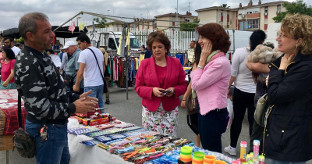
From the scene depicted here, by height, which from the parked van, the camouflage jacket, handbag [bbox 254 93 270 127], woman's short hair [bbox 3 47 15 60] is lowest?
handbag [bbox 254 93 270 127]

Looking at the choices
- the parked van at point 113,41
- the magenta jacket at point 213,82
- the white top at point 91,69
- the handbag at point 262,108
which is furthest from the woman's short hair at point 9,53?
the parked van at point 113,41

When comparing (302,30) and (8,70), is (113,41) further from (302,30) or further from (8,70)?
(302,30)

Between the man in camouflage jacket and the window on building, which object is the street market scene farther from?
the window on building

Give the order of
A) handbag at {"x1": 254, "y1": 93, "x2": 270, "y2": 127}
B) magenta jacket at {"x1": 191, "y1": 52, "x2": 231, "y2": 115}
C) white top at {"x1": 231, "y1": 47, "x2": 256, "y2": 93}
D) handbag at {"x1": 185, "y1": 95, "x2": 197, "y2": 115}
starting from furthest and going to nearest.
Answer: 1. white top at {"x1": 231, "y1": 47, "x2": 256, "y2": 93}
2. handbag at {"x1": 185, "y1": 95, "x2": 197, "y2": 115}
3. magenta jacket at {"x1": 191, "y1": 52, "x2": 231, "y2": 115}
4. handbag at {"x1": 254, "y1": 93, "x2": 270, "y2": 127}

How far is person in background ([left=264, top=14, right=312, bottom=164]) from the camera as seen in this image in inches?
68.0

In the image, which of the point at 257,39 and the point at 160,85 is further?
the point at 257,39

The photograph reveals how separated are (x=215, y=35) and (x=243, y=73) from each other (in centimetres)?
139

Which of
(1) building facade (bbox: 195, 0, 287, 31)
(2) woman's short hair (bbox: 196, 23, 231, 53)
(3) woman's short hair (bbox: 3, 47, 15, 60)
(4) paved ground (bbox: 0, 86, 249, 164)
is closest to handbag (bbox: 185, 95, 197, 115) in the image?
(2) woman's short hair (bbox: 196, 23, 231, 53)

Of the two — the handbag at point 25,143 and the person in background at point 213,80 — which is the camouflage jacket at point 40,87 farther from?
the person in background at point 213,80

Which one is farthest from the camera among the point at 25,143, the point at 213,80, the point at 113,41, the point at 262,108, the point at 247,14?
the point at 247,14

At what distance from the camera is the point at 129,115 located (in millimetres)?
6562

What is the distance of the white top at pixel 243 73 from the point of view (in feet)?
11.9

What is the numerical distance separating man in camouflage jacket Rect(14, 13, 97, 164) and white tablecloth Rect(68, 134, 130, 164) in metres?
0.45

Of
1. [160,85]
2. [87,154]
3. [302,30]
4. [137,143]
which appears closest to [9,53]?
[87,154]
